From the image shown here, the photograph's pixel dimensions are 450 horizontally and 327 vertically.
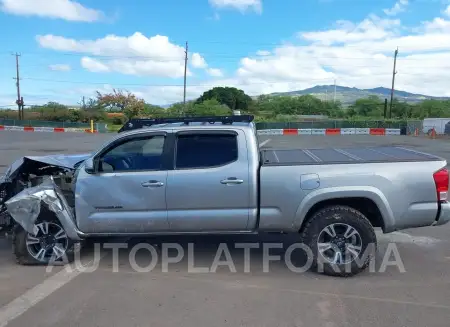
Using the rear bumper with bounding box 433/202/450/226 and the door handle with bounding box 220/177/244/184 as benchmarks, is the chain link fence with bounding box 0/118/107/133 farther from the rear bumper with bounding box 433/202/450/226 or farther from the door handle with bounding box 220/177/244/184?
the rear bumper with bounding box 433/202/450/226

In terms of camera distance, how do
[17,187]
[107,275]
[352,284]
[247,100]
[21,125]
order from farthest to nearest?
[247,100], [21,125], [17,187], [107,275], [352,284]

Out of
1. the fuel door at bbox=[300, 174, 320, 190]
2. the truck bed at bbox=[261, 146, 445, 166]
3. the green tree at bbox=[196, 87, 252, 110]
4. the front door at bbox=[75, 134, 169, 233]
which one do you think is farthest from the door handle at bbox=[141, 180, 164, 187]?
the green tree at bbox=[196, 87, 252, 110]

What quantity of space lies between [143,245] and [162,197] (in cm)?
136

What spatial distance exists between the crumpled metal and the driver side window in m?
0.67

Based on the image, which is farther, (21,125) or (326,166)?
(21,125)

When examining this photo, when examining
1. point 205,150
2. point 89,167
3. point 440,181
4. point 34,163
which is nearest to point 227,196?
point 205,150

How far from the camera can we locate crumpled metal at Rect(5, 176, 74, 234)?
16.0 ft

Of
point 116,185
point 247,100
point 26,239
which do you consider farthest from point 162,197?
point 247,100

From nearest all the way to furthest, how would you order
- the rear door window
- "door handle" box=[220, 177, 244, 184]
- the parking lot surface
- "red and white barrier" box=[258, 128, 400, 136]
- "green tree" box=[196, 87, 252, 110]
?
the parking lot surface < "door handle" box=[220, 177, 244, 184] < the rear door window < "red and white barrier" box=[258, 128, 400, 136] < "green tree" box=[196, 87, 252, 110]

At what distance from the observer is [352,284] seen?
14.9ft

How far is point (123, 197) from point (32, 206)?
107 cm

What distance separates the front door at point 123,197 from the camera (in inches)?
190

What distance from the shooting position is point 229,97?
99188 millimetres

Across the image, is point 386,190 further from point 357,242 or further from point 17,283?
point 17,283
